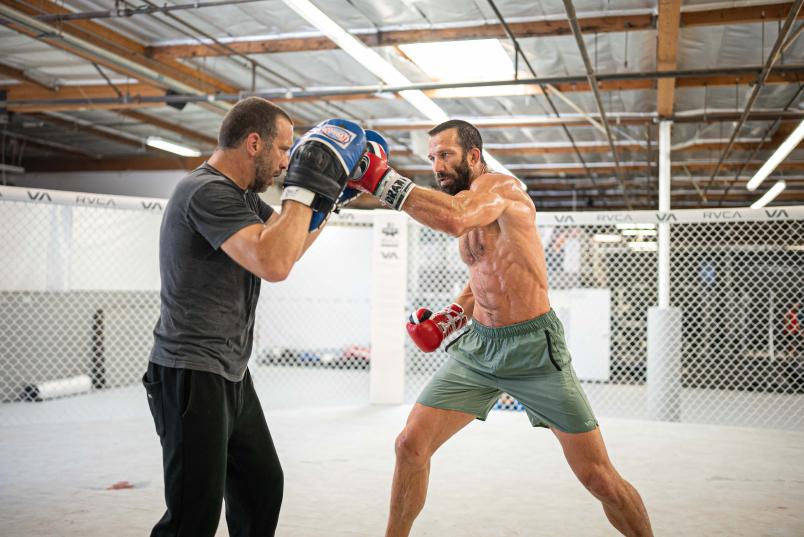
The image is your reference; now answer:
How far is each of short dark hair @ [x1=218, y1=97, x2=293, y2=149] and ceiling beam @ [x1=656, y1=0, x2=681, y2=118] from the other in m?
3.67

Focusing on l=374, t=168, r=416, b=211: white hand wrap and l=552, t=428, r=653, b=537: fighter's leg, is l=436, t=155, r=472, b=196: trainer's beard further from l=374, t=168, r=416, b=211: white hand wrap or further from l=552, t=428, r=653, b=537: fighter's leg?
l=552, t=428, r=653, b=537: fighter's leg

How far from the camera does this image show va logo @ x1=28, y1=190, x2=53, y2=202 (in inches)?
182

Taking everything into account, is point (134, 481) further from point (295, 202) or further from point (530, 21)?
point (530, 21)

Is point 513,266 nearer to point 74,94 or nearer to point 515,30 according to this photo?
point 515,30

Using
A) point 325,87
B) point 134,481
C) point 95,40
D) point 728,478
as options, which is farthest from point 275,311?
point 728,478

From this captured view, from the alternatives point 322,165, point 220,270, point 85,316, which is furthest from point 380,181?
point 85,316

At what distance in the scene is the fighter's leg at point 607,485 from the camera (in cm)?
223

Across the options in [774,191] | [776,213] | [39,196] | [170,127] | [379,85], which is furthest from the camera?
[774,191]

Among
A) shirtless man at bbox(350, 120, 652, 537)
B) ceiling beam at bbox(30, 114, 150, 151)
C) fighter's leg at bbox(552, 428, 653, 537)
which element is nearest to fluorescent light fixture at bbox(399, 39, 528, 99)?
shirtless man at bbox(350, 120, 652, 537)

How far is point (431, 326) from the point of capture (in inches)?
101

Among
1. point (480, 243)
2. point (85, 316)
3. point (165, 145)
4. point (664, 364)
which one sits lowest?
point (664, 364)

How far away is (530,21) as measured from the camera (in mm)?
5543

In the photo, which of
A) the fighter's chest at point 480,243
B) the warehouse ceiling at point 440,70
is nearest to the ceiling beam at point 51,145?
the warehouse ceiling at point 440,70

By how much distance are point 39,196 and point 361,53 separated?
98.4 inches
